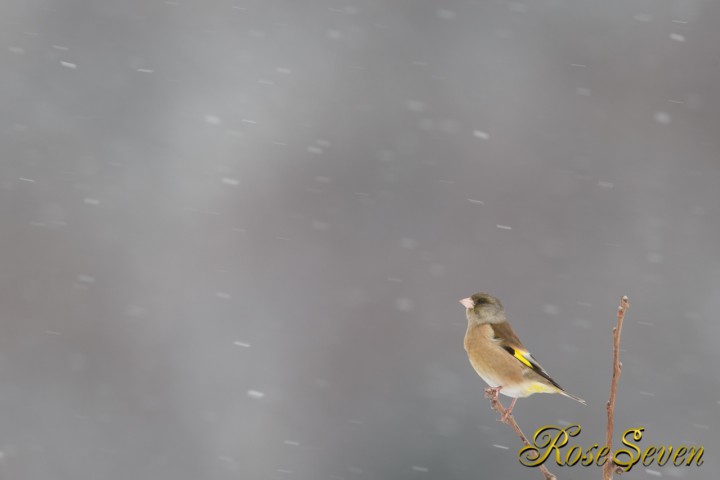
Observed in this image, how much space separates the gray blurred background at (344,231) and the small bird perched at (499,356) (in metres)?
11.1

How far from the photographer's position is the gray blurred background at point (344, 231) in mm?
14992

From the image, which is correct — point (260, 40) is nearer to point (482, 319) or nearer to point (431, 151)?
point (431, 151)

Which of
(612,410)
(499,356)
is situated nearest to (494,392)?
(499,356)

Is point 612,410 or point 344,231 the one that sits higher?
point 612,410

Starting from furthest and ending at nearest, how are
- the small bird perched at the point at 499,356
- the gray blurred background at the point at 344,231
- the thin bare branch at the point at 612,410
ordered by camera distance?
the gray blurred background at the point at 344,231 → the small bird perched at the point at 499,356 → the thin bare branch at the point at 612,410

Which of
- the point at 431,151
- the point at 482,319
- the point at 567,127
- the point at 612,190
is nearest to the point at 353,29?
the point at 431,151

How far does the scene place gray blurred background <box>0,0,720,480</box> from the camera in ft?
49.2

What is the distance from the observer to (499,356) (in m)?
1.79

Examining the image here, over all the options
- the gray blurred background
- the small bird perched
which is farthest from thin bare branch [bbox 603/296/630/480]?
the gray blurred background

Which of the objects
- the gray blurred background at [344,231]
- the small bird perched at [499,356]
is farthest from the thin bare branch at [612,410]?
the gray blurred background at [344,231]

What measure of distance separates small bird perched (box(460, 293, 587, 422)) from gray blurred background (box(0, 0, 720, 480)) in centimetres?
1109

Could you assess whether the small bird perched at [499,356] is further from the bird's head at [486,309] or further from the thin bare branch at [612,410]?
the thin bare branch at [612,410]

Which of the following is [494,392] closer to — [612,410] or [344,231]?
[612,410]

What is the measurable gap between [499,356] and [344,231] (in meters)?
15.9
